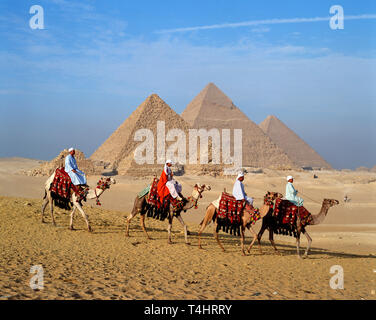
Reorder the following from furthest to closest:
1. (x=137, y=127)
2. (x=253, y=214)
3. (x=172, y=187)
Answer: (x=137, y=127)
(x=172, y=187)
(x=253, y=214)

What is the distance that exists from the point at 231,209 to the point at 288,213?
1.02 m

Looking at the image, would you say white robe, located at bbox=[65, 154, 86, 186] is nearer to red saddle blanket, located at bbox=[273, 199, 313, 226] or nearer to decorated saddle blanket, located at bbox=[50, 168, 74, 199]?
decorated saddle blanket, located at bbox=[50, 168, 74, 199]

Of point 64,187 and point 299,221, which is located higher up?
point 64,187

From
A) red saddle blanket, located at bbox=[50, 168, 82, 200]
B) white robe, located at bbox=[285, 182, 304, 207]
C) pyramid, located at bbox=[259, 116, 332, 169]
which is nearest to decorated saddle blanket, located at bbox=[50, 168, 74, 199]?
red saddle blanket, located at bbox=[50, 168, 82, 200]

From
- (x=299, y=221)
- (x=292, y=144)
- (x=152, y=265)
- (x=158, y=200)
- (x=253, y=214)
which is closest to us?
(x=152, y=265)

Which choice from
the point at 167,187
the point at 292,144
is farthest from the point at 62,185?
the point at 292,144

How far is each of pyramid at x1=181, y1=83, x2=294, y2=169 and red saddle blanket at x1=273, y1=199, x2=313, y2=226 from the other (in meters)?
82.9

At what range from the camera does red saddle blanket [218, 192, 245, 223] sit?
731cm

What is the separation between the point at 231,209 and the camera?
7.32 meters

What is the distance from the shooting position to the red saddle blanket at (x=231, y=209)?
288 inches

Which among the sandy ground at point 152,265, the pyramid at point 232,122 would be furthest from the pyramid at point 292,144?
the sandy ground at point 152,265

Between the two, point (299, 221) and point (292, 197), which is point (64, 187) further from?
point (299, 221)
